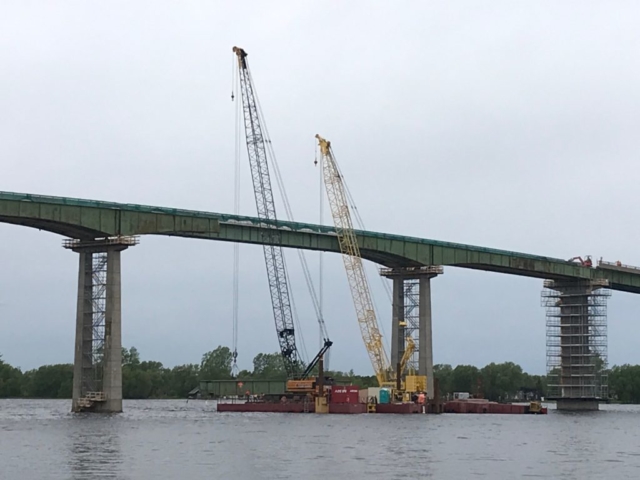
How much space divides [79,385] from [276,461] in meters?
58.9

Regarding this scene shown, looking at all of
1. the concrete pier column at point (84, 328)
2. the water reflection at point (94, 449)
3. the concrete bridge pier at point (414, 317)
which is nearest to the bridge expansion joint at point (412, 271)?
the concrete bridge pier at point (414, 317)

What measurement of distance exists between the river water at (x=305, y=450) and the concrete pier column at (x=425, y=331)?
39.3m

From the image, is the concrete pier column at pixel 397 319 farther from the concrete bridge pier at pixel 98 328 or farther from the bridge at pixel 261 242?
the concrete bridge pier at pixel 98 328

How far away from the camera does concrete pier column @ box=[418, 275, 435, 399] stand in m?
158

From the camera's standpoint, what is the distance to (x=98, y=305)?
121m

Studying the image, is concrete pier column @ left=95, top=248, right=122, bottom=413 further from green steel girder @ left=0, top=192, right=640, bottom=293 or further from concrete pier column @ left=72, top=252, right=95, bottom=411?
green steel girder @ left=0, top=192, right=640, bottom=293

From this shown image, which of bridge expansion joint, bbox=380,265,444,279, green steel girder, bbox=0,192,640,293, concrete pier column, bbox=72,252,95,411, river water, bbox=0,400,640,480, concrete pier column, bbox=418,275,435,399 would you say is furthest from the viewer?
concrete pier column, bbox=418,275,435,399

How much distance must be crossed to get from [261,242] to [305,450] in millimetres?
67017

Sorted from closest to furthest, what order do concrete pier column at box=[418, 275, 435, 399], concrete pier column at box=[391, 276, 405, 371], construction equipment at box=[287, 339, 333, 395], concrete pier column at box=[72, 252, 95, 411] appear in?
1. concrete pier column at box=[72, 252, 95, 411]
2. construction equipment at box=[287, 339, 333, 395]
3. concrete pier column at box=[418, 275, 435, 399]
4. concrete pier column at box=[391, 276, 405, 371]

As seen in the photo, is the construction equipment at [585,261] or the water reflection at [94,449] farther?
the construction equipment at [585,261]

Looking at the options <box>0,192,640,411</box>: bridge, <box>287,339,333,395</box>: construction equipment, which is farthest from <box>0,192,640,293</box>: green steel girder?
<box>287,339,333,395</box>: construction equipment

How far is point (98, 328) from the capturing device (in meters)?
121

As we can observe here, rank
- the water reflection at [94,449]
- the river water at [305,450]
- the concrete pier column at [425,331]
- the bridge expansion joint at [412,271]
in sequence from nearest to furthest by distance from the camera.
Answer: the water reflection at [94,449]
the river water at [305,450]
the bridge expansion joint at [412,271]
the concrete pier column at [425,331]

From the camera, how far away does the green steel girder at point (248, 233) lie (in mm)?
114938
